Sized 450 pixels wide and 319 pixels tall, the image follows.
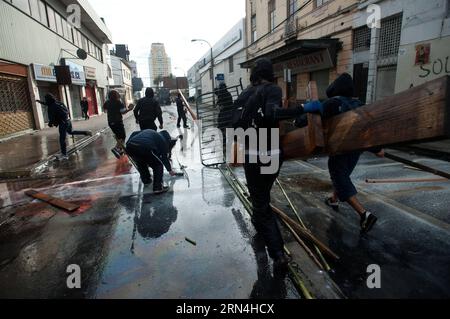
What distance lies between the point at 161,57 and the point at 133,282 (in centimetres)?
12847

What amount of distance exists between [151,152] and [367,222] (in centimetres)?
330

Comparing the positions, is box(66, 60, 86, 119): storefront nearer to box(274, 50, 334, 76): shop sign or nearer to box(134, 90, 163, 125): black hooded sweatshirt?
box(274, 50, 334, 76): shop sign

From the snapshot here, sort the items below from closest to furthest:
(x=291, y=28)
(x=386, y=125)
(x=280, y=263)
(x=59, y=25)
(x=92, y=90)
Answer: (x=386, y=125) < (x=280, y=263) < (x=291, y=28) < (x=59, y=25) < (x=92, y=90)

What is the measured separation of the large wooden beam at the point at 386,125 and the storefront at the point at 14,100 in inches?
540

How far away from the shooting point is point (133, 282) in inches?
98.8

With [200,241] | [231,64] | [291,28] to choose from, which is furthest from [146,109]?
[231,64]

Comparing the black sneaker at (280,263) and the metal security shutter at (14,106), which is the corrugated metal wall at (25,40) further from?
the black sneaker at (280,263)

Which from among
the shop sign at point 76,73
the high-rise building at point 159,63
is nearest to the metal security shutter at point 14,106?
the shop sign at point 76,73

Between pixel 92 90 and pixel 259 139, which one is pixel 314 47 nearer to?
pixel 259 139

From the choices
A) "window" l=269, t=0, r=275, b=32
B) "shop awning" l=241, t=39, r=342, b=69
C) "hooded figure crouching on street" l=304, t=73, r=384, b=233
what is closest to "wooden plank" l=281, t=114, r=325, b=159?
"hooded figure crouching on street" l=304, t=73, r=384, b=233

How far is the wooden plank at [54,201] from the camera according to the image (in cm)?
426

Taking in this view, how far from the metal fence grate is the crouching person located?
9208 mm

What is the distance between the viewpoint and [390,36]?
10047mm

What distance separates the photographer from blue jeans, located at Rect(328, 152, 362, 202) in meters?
3.31
